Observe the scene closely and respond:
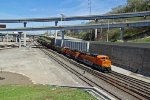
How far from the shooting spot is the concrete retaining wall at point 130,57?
147 feet

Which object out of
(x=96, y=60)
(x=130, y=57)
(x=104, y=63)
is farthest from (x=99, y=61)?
(x=130, y=57)

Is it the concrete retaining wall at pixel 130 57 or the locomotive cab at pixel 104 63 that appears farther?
the locomotive cab at pixel 104 63

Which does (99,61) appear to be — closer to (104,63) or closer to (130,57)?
(104,63)

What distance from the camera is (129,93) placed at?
29.2 meters

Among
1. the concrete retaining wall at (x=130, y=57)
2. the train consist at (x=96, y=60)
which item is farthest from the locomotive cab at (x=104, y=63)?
the concrete retaining wall at (x=130, y=57)

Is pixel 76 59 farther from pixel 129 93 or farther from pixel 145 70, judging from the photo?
pixel 129 93

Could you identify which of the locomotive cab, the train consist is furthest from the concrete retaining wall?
the locomotive cab

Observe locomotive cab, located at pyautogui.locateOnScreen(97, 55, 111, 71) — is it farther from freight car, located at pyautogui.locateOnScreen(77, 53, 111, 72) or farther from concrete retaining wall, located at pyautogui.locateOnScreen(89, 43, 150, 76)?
concrete retaining wall, located at pyautogui.locateOnScreen(89, 43, 150, 76)

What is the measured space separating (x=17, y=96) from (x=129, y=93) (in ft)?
35.2

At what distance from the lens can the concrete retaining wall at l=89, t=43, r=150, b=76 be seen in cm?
4491

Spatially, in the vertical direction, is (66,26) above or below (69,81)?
above

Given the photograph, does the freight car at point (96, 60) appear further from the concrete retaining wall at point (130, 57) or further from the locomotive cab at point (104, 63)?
the concrete retaining wall at point (130, 57)

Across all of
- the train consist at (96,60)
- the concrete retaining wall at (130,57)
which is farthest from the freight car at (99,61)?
the concrete retaining wall at (130,57)

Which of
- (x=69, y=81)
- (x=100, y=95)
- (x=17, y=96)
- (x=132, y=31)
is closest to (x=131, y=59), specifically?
(x=69, y=81)
